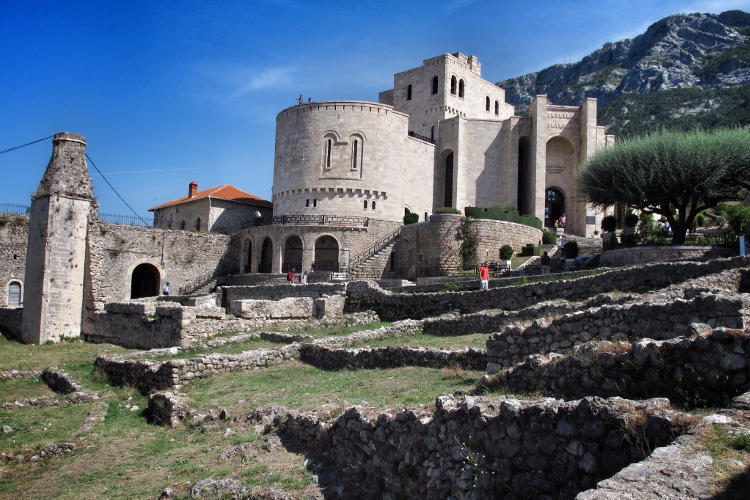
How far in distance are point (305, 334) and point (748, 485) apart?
14900 millimetres

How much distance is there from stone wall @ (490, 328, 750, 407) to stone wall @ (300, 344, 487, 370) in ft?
12.9

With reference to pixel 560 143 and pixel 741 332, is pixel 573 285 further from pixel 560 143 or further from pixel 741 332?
pixel 560 143

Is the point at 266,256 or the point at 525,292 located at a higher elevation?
the point at 266,256

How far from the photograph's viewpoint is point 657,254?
22891 millimetres

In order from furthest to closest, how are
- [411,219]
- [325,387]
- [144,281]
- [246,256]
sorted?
[246,256], [144,281], [411,219], [325,387]

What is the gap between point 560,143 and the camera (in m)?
43.7

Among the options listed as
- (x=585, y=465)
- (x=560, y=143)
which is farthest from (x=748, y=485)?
(x=560, y=143)

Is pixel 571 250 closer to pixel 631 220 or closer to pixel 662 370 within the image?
pixel 631 220

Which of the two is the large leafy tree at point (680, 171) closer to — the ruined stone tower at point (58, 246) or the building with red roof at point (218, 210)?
the ruined stone tower at point (58, 246)

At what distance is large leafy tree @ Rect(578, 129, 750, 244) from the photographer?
25281mm

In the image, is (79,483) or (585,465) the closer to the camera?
(585,465)

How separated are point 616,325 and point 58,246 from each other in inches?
836

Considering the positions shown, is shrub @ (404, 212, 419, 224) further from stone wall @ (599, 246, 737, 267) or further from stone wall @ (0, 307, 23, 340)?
stone wall @ (0, 307, 23, 340)

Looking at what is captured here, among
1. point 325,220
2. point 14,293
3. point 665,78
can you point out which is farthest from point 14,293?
point 665,78
